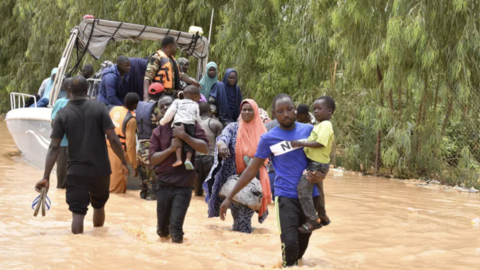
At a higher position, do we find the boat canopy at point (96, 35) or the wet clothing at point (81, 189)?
the boat canopy at point (96, 35)

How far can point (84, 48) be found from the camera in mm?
11836

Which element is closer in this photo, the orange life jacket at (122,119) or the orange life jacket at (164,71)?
the orange life jacket at (164,71)

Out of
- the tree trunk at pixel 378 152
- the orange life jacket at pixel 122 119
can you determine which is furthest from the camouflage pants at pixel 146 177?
the tree trunk at pixel 378 152

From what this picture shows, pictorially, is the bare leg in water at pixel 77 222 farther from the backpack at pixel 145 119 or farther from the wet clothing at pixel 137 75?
the wet clothing at pixel 137 75

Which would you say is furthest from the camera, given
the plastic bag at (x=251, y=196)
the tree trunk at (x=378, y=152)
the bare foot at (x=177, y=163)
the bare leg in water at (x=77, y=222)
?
the tree trunk at (x=378, y=152)

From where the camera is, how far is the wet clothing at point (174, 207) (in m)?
6.15

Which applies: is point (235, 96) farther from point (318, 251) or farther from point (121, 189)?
point (318, 251)

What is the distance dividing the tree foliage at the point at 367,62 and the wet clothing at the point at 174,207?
629 cm

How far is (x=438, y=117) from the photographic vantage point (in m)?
12.9

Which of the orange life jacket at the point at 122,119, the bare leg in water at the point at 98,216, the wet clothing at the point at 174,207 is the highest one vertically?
the orange life jacket at the point at 122,119

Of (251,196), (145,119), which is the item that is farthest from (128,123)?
(251,196)

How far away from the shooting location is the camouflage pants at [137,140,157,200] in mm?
9320

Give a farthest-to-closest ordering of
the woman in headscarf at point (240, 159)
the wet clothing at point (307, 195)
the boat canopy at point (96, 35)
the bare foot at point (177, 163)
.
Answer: the boat canopy at point (96, 35) < the woman in headscarf at point (240, 159) < the bare foot at point (177, 163) < the wet clothing at point (307, 195)

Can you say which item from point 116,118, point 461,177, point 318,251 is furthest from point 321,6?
point 318,251
